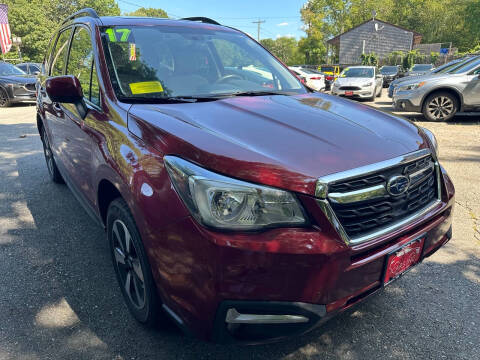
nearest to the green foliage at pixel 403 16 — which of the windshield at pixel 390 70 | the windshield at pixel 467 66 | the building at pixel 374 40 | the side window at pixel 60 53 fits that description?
the building at pixel 374 40

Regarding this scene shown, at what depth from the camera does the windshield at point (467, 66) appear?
8336mm

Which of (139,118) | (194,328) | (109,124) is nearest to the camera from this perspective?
(194,328)

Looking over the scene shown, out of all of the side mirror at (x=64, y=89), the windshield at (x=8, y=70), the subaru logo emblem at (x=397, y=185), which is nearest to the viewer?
the subaru logo emblem at (x=397, y=185)

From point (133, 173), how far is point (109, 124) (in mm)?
518

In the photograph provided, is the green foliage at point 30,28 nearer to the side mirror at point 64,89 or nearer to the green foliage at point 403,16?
the green foliage at point 403,16

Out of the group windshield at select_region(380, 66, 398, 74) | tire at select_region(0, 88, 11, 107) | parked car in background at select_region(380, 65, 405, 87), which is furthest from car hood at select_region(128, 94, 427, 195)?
windshield at select_region(380, 66, 398, 74)

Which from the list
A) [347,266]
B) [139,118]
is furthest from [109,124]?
[347,266]

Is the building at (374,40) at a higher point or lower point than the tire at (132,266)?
higher

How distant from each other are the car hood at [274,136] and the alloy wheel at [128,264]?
0.60 meters

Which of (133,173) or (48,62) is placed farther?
(48,62)

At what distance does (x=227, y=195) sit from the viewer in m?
1.49

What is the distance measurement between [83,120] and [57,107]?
969 millimetres

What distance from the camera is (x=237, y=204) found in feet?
4.89

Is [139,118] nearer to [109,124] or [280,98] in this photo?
[109,124]
